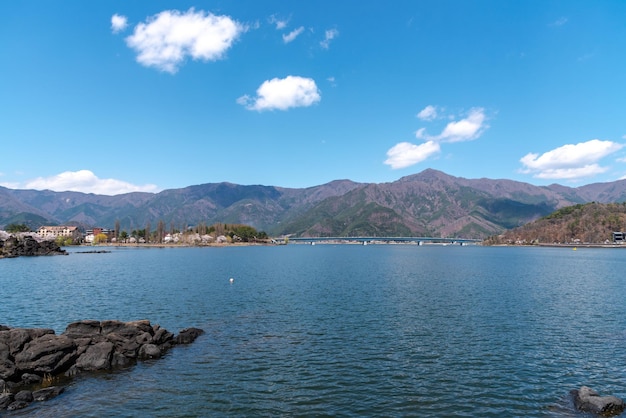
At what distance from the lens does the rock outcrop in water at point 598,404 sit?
27641mm

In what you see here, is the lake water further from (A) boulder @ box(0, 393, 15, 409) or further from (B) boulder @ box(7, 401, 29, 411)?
(A) boulder @ box(0, 393, 15, 409)

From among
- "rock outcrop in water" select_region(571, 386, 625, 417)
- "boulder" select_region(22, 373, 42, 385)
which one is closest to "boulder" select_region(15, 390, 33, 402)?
"boulder" select_region(22, 373, 42, 385)

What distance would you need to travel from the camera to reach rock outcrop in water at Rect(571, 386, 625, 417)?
27.6 meters

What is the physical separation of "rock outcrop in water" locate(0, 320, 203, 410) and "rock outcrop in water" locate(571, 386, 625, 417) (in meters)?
38.5

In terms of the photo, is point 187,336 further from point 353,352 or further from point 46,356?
point 353,352

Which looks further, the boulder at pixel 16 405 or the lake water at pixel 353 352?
the lake water at pixel 353 352

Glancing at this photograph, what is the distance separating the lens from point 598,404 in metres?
27.8

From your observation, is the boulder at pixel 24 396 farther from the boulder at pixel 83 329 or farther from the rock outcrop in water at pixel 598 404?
the rock outcrop in water at pixel 598 404

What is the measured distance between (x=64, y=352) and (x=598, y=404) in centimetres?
4573

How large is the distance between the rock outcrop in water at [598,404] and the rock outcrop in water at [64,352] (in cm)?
3853

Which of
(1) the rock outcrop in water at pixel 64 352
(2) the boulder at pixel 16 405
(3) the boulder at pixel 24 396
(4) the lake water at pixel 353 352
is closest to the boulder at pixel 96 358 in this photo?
(1) the rock outcrop in water at pixel 64 352

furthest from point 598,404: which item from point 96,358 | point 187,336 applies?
point 96,358

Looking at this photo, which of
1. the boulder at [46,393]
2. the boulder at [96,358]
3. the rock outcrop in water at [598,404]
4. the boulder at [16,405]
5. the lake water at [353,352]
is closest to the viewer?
the rock outcrop in water at [598,404]

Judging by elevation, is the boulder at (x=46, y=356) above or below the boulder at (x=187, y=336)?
above
